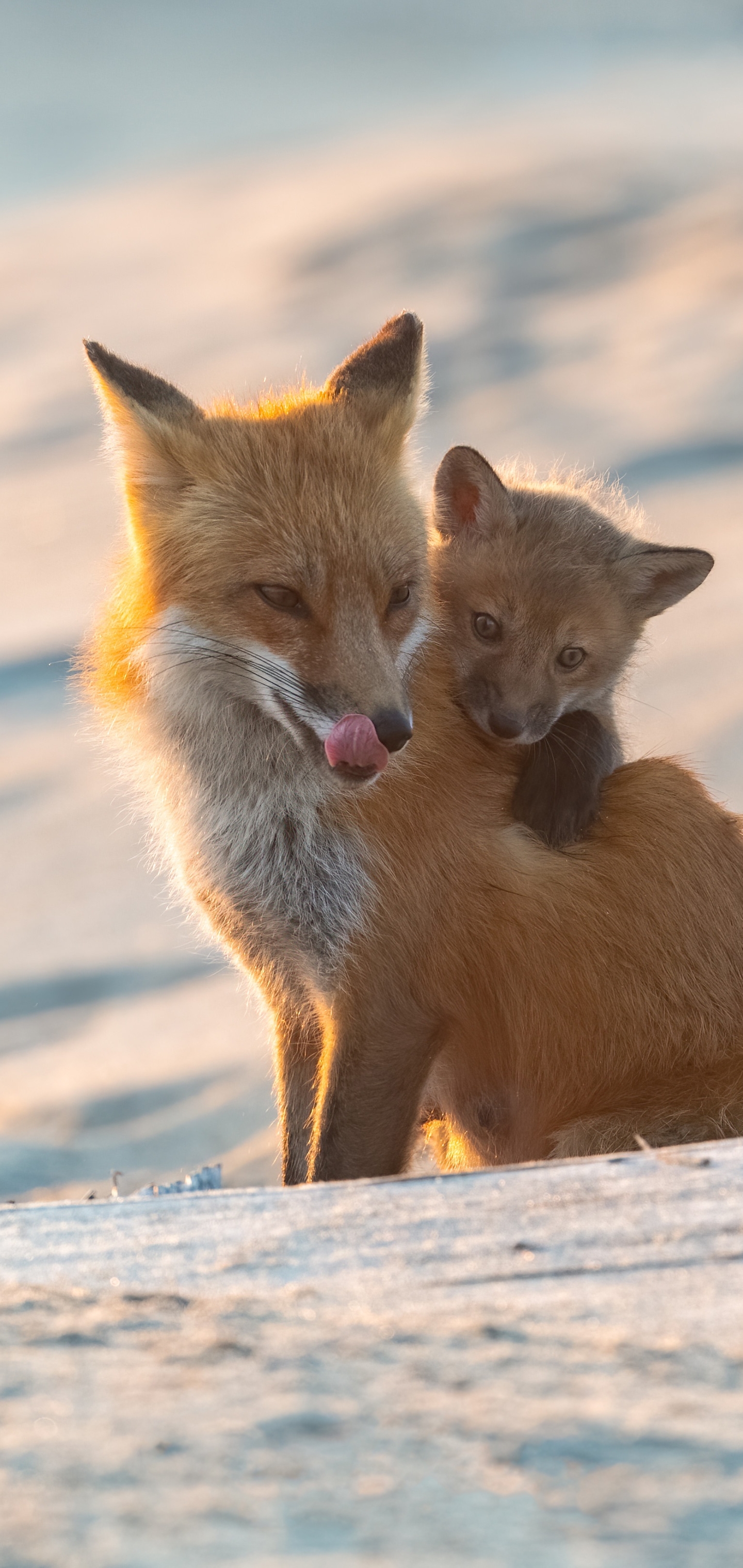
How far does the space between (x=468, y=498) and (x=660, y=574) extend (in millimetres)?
666

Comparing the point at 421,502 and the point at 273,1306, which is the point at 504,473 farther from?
the point at 273,1306

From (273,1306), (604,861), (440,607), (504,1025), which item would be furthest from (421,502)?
(273,1306)

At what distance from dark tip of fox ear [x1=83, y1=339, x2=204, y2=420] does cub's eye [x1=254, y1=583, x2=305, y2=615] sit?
0.68 m

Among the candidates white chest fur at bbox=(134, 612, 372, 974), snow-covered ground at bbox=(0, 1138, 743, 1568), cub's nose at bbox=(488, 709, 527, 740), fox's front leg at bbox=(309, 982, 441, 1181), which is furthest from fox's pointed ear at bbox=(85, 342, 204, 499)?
snow-covered ground at bbox=(0, 1138, 743, 1568)

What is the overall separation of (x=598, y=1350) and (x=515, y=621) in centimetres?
266

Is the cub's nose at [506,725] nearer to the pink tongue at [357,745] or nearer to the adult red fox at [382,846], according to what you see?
the adult red fox at [382,846]

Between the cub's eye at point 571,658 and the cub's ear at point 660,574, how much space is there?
12.6 inches

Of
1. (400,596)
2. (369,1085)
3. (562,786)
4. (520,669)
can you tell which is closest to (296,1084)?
(369,1085)

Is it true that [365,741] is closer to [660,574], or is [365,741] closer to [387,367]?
[387,367]

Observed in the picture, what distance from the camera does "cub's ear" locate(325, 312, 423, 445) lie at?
3.63 meters

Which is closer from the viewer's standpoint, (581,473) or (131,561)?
(131,561)

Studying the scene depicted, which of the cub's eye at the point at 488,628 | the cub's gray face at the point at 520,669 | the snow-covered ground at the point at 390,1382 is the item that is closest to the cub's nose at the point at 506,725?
the cub's gray face at the point at 520,669

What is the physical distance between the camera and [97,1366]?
1.53 meters

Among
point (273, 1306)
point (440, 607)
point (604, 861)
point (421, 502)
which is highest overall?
point (421, 502)
